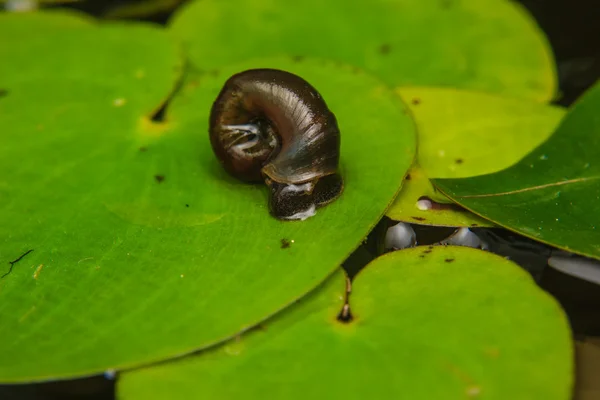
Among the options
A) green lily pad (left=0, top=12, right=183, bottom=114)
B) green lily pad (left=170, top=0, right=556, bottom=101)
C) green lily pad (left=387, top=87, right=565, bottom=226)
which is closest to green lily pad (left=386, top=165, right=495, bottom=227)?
green lily pad (left=387, top=87, right=565, bottom=226)

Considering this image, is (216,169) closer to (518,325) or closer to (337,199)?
(337,199)

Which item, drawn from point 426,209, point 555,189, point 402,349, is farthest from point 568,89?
point 402,349

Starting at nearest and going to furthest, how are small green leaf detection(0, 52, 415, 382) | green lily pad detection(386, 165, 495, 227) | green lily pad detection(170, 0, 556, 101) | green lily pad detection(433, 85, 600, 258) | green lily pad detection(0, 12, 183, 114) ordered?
small green leaf detection(0, 52, 415, 382) < green lily pad detection(433, 85, 600, 258) < green lily pad detection(386, 165, 495, 227) < green lily pad detection(0, 12, 183, 114) < green lily pad detection(170, 0, 556, 101)

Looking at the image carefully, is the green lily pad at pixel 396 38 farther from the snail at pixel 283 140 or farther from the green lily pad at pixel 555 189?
the snail at pixel 283 140

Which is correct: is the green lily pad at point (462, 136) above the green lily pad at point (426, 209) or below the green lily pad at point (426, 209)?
above

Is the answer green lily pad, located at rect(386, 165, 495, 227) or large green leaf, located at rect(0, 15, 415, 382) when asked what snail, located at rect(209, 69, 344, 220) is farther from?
green lily pad, located at rect(386, 165, 495, 227)

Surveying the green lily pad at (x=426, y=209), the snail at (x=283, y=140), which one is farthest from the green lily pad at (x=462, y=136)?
the snail at (x=283, y=140)
